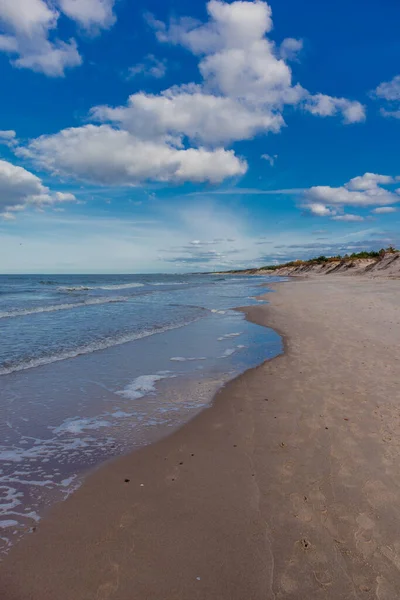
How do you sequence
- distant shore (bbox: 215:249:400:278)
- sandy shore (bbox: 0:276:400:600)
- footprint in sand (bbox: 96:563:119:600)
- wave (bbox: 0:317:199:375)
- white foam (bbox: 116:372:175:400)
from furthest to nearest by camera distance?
1. distant shore (bbox: 215:249:400:278)
2. wave (bbox: 0:317:199:375)
3. white foam (bbox: 116:372:175:400)
4. sandy shore (bbox: 0:276:400:600)
5. footprint in sand (bbox: 96:563:119:600)

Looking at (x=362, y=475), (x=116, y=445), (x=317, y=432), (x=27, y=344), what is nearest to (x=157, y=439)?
(x=116, y=445)

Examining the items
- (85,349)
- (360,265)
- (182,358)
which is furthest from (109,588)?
(360,265)

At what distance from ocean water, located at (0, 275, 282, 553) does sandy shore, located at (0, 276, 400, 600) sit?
47 centimetres

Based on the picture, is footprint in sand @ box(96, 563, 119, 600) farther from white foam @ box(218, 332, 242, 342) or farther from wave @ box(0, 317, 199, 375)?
white foam @ box(218, 332, 242, 342)

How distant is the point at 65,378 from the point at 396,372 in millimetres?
8440

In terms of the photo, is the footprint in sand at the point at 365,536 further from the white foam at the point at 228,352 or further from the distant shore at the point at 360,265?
the distant shore at the point at 360,265

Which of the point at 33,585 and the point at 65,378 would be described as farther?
the point at 65,378

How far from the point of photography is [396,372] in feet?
28.2

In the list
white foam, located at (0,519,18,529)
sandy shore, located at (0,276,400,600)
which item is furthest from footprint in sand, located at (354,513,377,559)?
white foam, located at (0,519,18,529)

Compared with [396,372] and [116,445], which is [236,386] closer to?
[116,445]

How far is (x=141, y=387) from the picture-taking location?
8.39 metres

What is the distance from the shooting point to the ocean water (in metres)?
4.74

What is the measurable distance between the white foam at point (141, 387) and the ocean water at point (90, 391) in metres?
0.02

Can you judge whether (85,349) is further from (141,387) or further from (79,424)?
(79,424)
